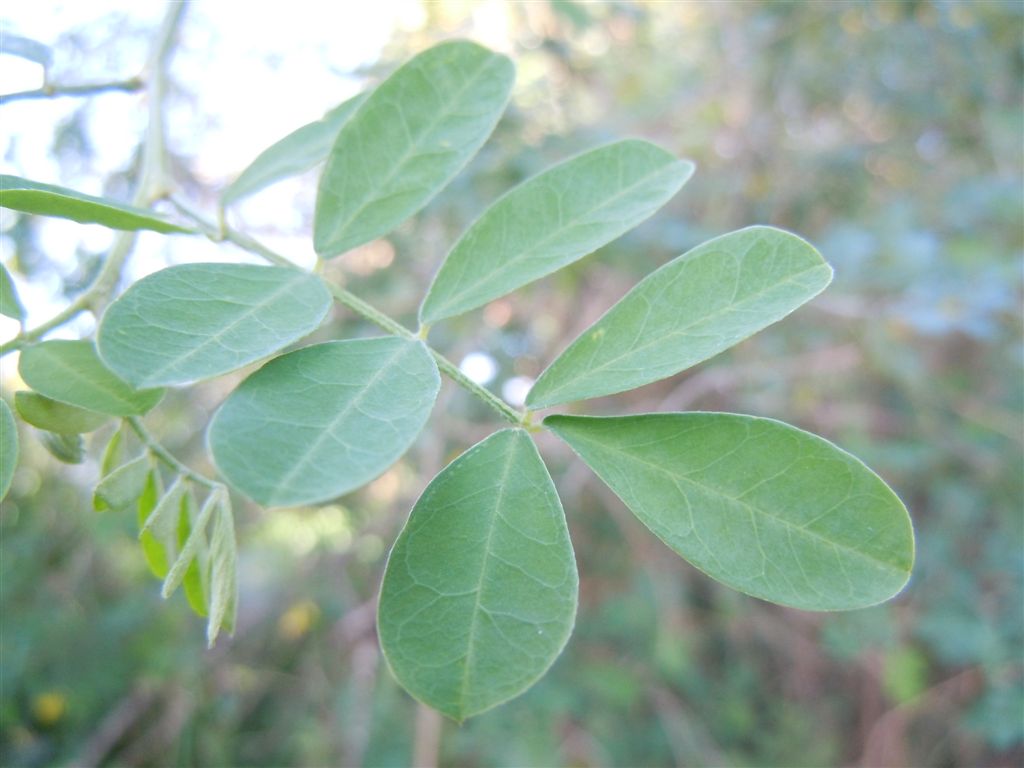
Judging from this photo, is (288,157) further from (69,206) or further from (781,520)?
(781,520)

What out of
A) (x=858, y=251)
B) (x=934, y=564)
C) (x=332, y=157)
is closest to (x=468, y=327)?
(x=858, y=251)

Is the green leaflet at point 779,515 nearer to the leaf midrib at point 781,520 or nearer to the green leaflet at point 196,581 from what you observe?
the leaf midrib at point 781,520

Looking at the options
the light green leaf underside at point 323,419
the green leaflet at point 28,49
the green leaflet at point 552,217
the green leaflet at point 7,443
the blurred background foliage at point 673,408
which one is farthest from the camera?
the blurred background foliage at point 673,408

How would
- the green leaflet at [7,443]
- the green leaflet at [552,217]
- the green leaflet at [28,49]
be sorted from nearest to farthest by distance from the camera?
the green leaflet at [7,443] < the green leaflet at [552,217] < the green leaflet at [28,49]

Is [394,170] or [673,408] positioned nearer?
[394,170]

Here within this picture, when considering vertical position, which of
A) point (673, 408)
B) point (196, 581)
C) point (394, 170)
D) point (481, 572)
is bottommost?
point (673, 408)

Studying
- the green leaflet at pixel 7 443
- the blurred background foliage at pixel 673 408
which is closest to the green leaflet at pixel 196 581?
the green leaflet at pixel 7 443

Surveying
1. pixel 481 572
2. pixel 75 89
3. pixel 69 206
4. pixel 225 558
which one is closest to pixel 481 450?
pixel 481 572
